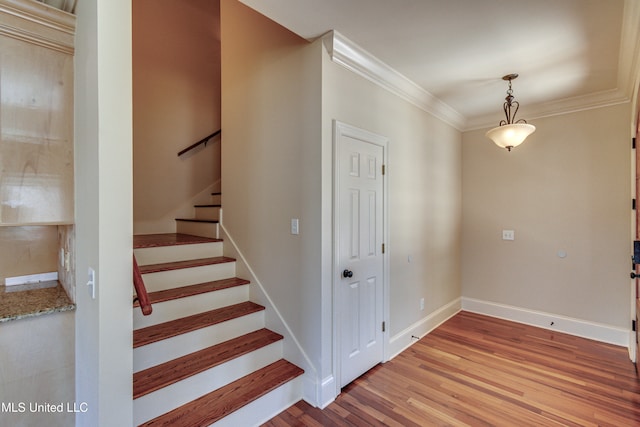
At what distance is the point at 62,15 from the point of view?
5.54ft

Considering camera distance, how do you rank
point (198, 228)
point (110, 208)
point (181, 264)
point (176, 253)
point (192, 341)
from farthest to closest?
point (198, 228), point (176, 253), point (181, 264), point (192, 341), point (110, 208)

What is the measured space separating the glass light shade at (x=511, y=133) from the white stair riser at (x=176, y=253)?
2.95 meters

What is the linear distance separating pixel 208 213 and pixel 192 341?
186cm

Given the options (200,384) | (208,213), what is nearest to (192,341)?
(200,384)

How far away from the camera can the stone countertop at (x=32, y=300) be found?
158 cm

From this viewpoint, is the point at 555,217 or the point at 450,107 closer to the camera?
the point at 555,217

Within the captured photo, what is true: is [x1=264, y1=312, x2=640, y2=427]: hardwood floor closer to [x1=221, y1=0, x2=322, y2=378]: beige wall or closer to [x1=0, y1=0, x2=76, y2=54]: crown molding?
[x1=221, y1=0, x2=322, y2=378]: beige wall

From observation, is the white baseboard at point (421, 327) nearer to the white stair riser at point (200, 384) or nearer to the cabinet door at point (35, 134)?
the white stair riser at point (200, 384)

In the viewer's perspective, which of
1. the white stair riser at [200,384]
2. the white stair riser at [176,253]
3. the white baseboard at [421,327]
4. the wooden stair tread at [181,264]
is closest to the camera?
the white stair riser at [200,384]

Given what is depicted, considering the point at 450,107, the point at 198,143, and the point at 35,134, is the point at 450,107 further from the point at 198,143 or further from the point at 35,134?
the point at 35,134

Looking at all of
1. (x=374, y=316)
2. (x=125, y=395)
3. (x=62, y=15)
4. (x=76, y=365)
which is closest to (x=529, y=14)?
(x=374, y=316)

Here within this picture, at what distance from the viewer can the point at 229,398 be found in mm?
1909

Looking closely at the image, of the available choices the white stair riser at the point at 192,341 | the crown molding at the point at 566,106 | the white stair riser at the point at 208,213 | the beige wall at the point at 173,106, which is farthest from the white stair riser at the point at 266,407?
the crown molding at the point at 566,106

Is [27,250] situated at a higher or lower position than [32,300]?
higher
